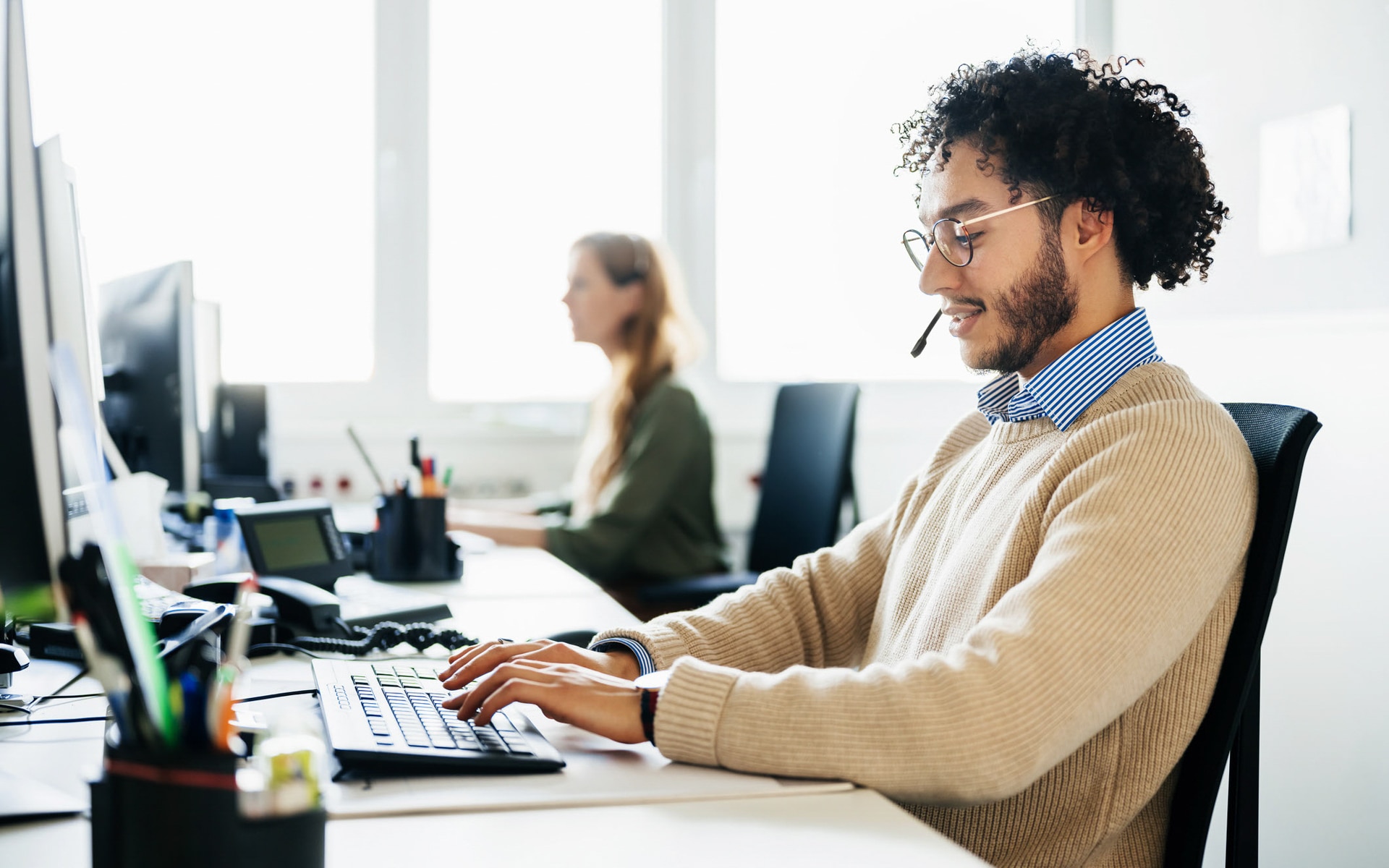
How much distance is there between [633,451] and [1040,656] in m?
1.84

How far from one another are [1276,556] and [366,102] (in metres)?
3.18

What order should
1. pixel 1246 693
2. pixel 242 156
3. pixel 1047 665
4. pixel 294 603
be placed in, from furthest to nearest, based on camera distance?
1. pixel 242 156
2. pixel 294 603
3. pixel 1246 693
4. pixel 1047 665

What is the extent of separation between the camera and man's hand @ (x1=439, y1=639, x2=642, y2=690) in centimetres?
99

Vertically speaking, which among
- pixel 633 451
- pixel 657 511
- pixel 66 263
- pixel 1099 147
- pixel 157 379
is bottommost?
pixel 657 511

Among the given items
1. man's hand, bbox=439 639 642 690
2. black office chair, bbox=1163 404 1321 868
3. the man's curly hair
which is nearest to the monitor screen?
man's hand, bbox=439 639 642 690

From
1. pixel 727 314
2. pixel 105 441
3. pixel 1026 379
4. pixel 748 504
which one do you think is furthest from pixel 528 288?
pixel 1026 379

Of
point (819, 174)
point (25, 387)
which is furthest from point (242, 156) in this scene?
point (25, 387)

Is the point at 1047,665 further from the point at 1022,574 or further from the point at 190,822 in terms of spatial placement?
the point at 190,822

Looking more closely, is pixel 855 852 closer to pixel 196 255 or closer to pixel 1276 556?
pixel 1276 556

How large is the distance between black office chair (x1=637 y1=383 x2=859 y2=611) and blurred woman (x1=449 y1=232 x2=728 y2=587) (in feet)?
0.42

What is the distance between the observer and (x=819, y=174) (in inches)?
148

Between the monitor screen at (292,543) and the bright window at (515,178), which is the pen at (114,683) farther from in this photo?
the bright window at (515,178)

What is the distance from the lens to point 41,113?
3.27 ft

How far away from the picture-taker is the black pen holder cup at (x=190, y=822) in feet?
1.75
